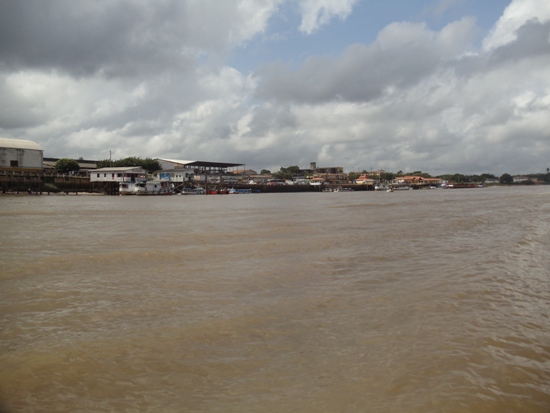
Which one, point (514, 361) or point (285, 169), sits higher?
point (285, 169)

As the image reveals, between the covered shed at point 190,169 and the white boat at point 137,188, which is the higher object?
the covered shed at point 190,169

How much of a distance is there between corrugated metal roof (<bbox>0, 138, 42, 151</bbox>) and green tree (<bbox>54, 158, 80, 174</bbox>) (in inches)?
577

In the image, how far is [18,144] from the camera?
5753 centimetres

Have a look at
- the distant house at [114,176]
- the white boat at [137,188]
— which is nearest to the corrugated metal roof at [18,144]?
the distant house at [114,176]

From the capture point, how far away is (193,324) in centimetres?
532

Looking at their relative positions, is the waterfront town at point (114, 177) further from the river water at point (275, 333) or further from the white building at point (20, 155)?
the river water at point (275, 333)

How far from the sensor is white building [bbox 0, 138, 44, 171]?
54938 mm

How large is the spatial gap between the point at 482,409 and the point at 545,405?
0.55 metres

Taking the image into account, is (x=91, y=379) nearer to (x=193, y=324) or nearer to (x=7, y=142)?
(x=193, y=324)

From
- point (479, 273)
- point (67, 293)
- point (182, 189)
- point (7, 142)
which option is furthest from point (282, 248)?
point (182, 189)

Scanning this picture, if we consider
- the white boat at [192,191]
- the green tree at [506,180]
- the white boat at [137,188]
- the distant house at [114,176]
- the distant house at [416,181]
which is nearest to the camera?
the white boat at [137,188]

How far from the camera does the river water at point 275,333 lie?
3566mm

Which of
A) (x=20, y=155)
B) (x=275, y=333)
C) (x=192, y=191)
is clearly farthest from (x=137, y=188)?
(x=275, y=333)

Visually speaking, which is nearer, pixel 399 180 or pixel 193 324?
pixel 193 324
